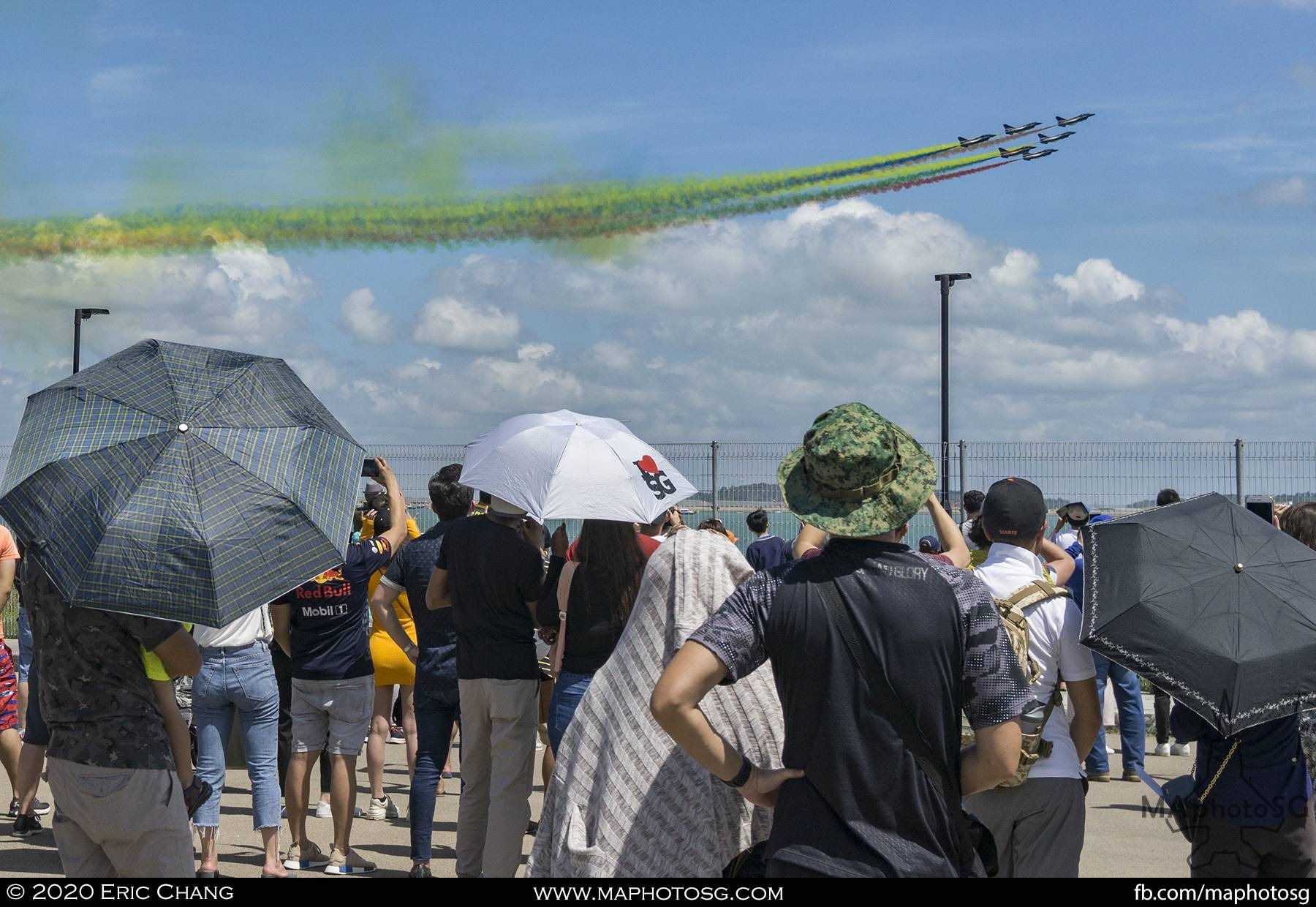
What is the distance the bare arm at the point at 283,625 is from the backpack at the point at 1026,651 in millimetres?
4020

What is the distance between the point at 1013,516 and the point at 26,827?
6.16 m

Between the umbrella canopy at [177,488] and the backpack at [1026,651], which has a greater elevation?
the umbrella canopy at [177,488]

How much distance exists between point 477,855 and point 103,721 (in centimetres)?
267

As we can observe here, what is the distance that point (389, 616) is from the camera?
21.9 feet

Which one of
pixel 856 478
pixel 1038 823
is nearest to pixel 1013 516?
pixel 1038 823

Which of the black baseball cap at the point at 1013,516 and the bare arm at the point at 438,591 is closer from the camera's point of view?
the black baseball cap at the point at 1013,516

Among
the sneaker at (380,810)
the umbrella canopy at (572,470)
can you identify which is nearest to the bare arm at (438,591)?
the umbrella canopy at (572,470)

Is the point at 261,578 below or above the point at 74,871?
above

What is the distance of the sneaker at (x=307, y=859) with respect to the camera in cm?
679

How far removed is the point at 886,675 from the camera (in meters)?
2.75

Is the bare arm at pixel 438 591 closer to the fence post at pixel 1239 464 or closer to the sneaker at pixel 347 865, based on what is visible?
the sneaker at pixel 347 865

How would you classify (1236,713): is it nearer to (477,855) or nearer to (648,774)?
(648,774)

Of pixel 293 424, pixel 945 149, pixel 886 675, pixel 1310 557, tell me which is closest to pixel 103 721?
pixel 293 424
